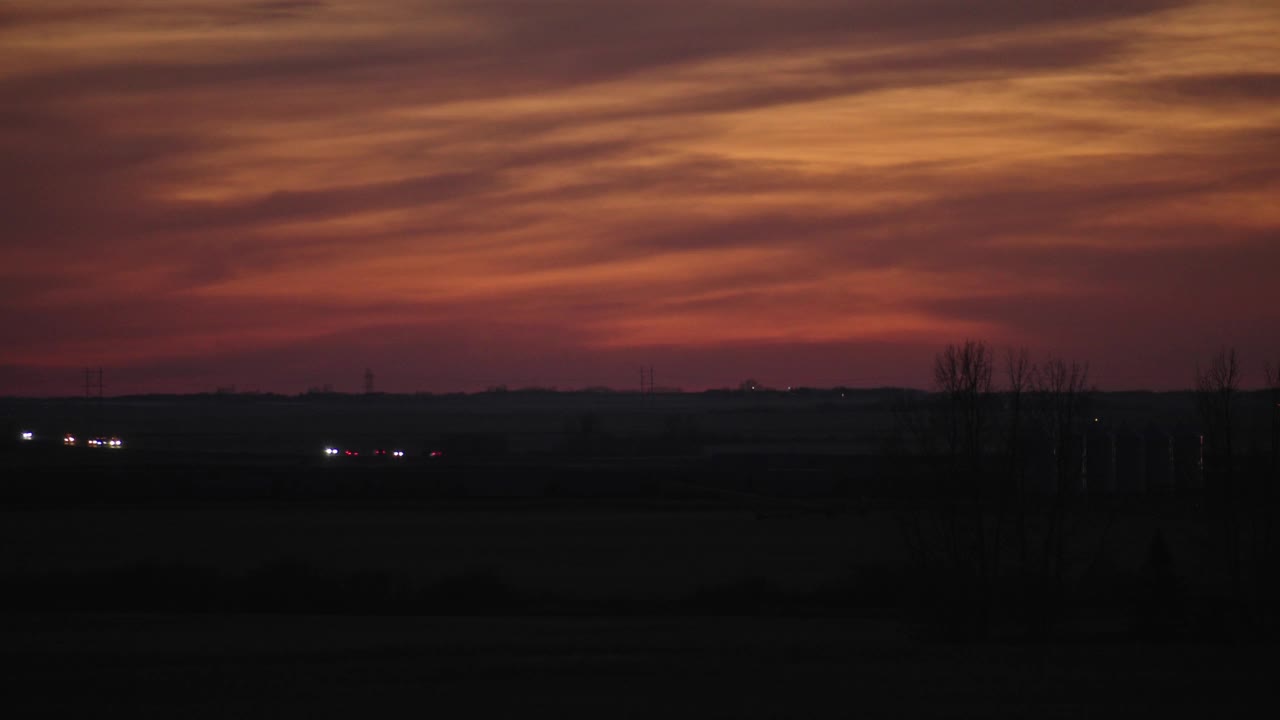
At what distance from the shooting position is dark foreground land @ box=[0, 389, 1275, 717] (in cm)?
1812

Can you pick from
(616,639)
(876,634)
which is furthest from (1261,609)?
(616,639)

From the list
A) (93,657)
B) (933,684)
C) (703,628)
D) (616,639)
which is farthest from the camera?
(703,628)

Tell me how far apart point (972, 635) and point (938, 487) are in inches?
157

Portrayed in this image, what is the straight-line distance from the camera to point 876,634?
26078 mm

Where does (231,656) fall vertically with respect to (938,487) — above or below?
below

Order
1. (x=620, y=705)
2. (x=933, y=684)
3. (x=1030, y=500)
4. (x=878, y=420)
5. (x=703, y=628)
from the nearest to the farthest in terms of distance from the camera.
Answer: (x=620, y=705)
(x=933, y=684)
(x=703, y=628)
(x=1030, y=500)
(x=878, y=420)

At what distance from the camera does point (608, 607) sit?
31.1 metres

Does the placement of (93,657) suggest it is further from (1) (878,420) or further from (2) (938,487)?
(1) (878,420)

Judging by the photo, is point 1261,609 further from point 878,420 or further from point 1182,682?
point 878,420

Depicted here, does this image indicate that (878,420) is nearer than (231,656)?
No

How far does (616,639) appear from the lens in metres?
24.5

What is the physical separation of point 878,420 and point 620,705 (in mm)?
176336

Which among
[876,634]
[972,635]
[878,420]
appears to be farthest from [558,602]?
[878,420]

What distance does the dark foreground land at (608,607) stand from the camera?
1812 centimetres
